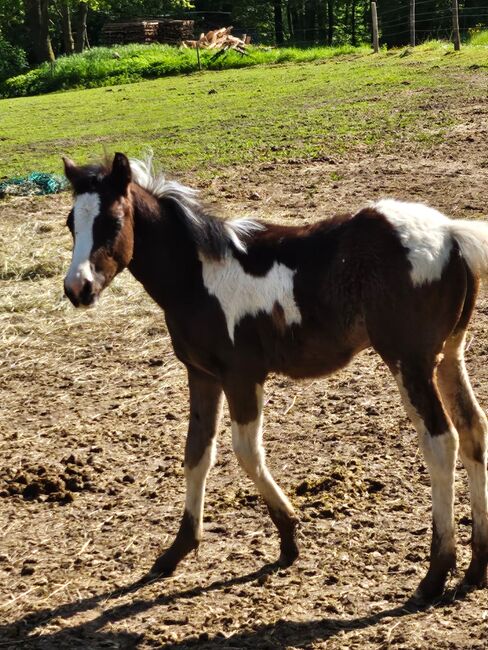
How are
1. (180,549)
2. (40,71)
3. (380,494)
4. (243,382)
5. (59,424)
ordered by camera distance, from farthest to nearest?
(40,71)
(59,424)
(380,494)
(180,549)
(243,382)

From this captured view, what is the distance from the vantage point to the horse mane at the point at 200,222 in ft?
15.3

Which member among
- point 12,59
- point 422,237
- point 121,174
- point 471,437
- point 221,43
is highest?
point 12,59

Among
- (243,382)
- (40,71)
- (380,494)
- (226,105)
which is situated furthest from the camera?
(40,71)

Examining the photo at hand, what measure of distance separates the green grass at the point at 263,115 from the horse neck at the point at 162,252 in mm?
8771

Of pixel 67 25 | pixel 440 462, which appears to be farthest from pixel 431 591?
pixel 67 25

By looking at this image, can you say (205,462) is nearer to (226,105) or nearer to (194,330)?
(194,330)

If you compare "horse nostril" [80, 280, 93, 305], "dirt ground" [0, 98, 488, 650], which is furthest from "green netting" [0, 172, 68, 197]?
"horse nostril" [80, 280, 93, 305]

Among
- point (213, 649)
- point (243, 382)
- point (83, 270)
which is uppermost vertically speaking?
point (83, 270)

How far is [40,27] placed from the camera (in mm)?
41750

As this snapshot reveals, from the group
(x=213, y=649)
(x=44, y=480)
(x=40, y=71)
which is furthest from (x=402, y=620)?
(x=40, y=71)

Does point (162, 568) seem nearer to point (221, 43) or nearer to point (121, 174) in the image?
point (121, 174)

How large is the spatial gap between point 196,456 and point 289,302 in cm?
94

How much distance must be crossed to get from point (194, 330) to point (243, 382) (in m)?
0.34

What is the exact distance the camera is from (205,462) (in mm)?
4867
